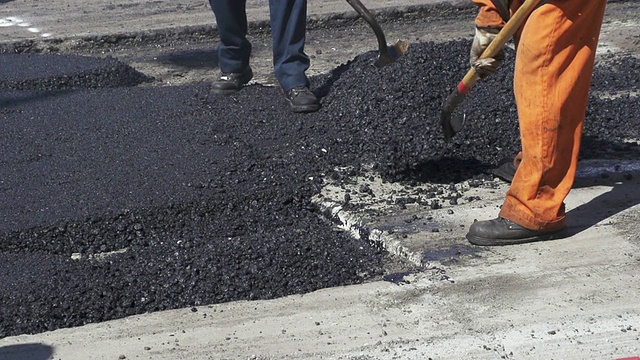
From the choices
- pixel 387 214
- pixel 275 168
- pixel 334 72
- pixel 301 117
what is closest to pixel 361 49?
pixel 334 72

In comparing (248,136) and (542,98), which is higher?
(542,98)

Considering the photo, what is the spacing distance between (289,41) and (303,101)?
465mm

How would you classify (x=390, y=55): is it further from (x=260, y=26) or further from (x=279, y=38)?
(x=260, y=26)

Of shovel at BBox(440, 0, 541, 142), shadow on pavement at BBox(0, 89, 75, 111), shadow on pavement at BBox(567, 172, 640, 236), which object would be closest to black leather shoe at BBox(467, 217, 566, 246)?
shadow on pavement at BBox(567, 172, 640, 236)

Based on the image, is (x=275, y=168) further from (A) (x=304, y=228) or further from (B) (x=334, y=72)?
(B) (x=334, y=72)

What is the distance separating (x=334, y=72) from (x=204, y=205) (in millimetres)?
1977

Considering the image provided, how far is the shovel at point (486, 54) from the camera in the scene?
385cm

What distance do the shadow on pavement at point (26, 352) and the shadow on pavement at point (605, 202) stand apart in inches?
77.3

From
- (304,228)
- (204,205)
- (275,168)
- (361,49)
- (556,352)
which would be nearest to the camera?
(556,352)

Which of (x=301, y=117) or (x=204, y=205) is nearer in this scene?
(x=204, y=205)

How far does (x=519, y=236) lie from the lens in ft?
13.1

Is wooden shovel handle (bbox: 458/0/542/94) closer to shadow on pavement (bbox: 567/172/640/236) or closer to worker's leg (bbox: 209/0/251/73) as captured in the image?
shadow on pavement (bbox: 567/172/640/236)

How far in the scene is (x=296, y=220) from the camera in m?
4.50

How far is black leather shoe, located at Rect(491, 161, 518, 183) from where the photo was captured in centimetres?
463
